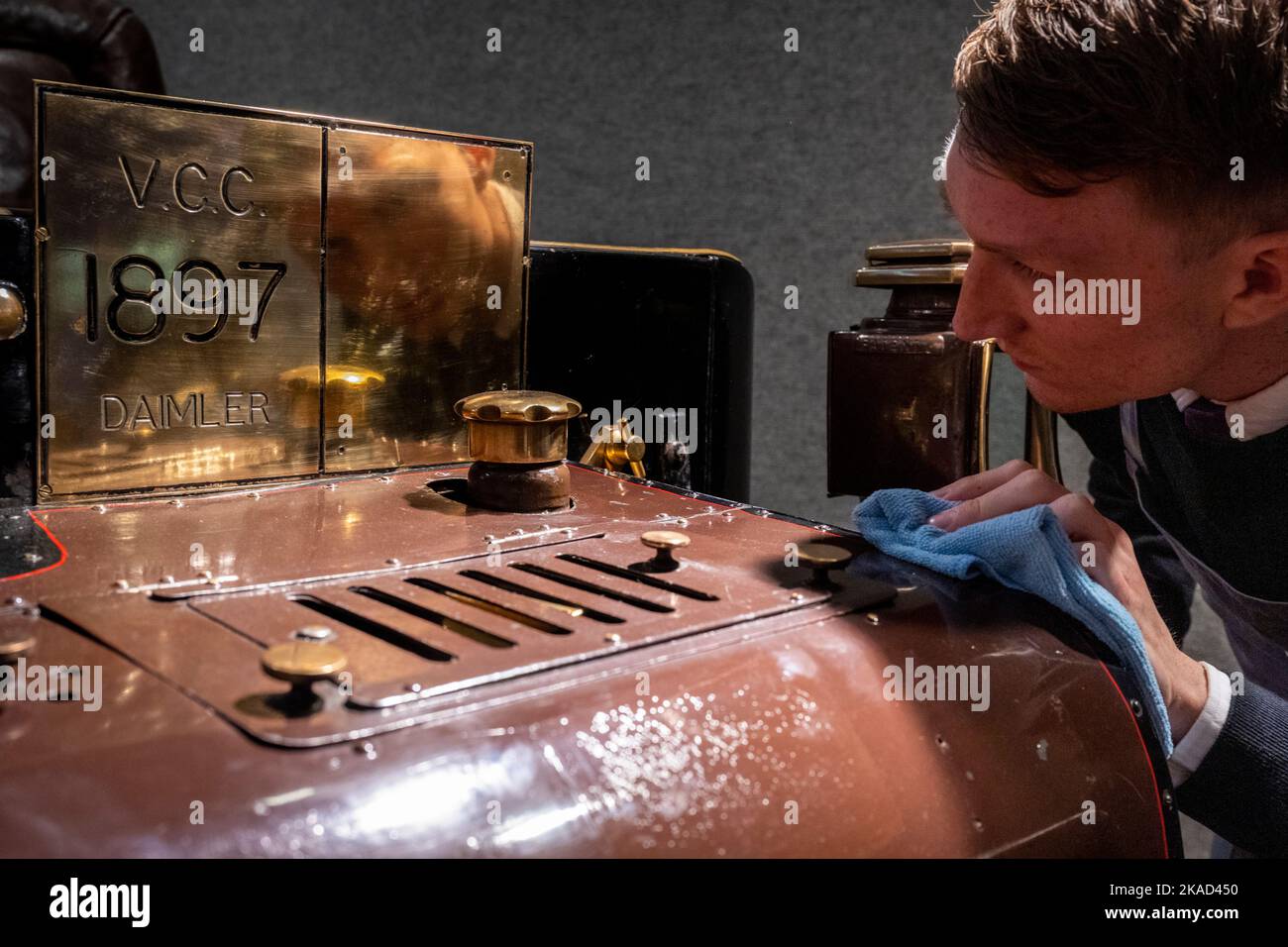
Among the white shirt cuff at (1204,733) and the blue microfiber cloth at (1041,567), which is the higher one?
the blue microfiber cloth at (1041,567)

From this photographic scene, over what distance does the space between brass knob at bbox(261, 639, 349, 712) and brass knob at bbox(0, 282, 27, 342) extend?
474 mm

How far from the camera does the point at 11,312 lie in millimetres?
851

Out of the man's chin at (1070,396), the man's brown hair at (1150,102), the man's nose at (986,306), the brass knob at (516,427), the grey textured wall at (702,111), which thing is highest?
the grey textured wall at (702,111)

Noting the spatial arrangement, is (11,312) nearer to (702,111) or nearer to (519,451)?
(519,451)

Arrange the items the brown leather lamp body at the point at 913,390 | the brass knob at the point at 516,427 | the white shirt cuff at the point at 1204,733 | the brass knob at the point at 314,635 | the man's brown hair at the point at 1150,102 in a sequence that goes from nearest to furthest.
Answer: the brass knob at the point at 314,635 → the man's brown hair at the point at 1150,102 → the white shirt cuff at the point at 1204,733 → the brass knob at the point at 516,427 → the brown leather lamp body at the point at 913,390

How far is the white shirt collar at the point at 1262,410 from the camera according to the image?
3.14 ft

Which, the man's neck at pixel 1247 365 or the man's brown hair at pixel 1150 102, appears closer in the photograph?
the man's brown hair at pixel 1150 102

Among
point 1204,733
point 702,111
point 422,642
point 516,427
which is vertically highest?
point 702,111

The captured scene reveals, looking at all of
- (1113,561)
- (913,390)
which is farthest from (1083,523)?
(913,390)

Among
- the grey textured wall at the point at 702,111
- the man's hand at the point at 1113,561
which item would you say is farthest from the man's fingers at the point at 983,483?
the grey textured wall at the point at 702,111

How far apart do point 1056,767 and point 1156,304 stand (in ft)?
1.23

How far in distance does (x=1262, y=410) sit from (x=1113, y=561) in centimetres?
29

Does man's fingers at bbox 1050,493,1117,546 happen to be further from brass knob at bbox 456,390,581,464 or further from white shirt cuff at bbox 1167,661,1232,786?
brass knob at bbox 456,390,581,464

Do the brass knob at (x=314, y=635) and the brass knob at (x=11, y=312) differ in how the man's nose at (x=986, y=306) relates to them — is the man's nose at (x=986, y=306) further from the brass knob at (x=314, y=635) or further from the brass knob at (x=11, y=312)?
the brass knob at (x=11, y=312)
